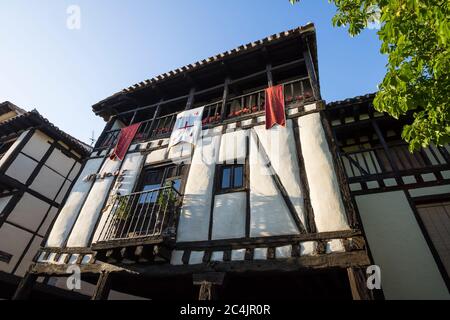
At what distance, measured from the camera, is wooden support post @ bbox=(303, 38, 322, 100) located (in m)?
7.49

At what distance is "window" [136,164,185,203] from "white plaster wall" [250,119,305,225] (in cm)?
246

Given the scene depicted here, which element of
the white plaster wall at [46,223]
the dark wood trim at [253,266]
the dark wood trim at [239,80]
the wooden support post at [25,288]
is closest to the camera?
the dark wood trim at [253,266]

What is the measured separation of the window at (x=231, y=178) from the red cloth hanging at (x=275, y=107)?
5.11ft

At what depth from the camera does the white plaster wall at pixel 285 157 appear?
18.8 ft

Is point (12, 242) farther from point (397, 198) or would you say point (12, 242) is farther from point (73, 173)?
point (397, 198)

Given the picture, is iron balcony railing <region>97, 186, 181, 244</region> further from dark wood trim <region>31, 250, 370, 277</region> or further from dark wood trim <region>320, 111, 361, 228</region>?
dark wood trim <region>320, 111, 361, 228</region>

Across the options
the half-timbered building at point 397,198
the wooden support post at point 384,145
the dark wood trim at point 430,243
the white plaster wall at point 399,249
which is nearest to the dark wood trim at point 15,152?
the half-timbered building at point 397,198

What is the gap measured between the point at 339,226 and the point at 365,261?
77cm

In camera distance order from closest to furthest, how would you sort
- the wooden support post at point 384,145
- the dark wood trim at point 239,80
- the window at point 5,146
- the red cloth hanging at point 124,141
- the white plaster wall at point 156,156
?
the wooden support post at point 384,145 < the white plaster wall at point 156,156 < the dark wood trim at point 239,80 < the red cloth hanging at point 124,141 < the window at point 5,146

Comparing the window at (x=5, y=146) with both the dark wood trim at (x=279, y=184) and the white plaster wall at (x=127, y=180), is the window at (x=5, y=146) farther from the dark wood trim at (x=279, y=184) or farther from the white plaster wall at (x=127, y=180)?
the dark wood trim at (x=279, y=184)

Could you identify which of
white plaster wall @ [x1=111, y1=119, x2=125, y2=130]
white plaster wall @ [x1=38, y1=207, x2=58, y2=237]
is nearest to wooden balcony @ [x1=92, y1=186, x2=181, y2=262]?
white plaster wall @ [x1=111, y1=119, x2=125, y2=130]

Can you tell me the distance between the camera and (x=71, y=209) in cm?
846

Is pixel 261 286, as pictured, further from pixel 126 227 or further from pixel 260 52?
pixel 260 52
